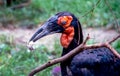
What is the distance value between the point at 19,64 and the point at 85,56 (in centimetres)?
161

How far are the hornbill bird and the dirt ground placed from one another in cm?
247

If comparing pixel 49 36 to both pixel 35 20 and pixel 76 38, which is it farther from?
pixel 76 38

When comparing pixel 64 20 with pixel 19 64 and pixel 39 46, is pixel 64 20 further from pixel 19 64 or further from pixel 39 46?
pixel 39 46

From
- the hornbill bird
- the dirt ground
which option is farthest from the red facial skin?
the dirt ground

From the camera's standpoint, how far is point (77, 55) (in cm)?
541

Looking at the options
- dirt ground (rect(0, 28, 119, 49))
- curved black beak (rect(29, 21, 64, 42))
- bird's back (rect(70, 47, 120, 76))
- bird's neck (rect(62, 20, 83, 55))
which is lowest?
dirt ground (rect(0, 28, 119, 49))

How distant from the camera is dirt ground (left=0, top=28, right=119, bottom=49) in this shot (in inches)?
322

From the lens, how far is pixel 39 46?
775 centimetres

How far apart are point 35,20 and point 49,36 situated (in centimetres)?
100

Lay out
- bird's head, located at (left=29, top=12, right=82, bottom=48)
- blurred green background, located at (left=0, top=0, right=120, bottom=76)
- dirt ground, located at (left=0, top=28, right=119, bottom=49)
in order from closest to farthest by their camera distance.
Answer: bird's head, located at (left=29, top=12, right=82, bottom=48) → blurred green background, located at (left=0, top=0, right=120, bottom=76) → dirt ground, located at (left=0, top=28, right=119, bottom=49)

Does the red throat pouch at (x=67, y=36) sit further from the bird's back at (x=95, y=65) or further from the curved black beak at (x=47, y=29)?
the bird's back at (x=95, y=65)

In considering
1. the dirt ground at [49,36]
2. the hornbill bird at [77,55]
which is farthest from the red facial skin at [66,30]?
the dirt ground at [49,36]

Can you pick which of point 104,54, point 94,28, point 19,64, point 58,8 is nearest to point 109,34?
point 94,28

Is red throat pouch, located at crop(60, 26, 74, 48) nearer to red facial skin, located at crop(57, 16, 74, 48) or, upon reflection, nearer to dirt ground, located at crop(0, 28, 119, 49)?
red facial skin, located at crop(57, 16, 74, 48)
